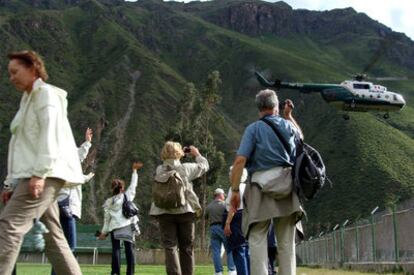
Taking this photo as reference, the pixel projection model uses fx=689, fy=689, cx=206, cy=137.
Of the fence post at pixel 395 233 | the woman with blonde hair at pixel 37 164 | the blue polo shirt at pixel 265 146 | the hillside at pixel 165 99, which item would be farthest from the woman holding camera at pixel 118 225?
the hillside at pixel 165 99

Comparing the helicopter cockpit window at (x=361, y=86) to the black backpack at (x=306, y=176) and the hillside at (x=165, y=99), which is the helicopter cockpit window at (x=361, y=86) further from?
the black backpack at (x=306, y=176)

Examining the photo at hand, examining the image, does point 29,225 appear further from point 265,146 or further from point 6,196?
point 265,146

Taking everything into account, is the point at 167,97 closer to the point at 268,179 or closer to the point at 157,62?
the point at 157,62

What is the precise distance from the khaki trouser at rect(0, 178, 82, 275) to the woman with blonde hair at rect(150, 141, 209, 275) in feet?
9.45

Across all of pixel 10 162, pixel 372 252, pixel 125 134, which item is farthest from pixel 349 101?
pixel 125 134

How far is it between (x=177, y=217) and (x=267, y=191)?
2263 millimetres

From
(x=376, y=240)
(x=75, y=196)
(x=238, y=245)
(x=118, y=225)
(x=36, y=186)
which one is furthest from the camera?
(x=376, y=240)

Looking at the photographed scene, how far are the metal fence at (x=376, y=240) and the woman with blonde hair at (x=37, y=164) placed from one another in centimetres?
1062

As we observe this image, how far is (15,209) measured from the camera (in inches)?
193

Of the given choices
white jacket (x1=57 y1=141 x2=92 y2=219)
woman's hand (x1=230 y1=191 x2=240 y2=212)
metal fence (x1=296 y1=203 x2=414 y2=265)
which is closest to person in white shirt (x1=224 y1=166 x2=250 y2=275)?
white jacket (x1=57 y1=141 x2=92 y2=219)

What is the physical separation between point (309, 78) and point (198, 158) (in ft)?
455

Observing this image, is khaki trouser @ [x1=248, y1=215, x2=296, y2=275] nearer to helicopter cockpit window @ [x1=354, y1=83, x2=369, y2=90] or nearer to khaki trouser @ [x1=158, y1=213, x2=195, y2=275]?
khaki trouser @ [x1=158, y1=213, x2=195, y2=275]

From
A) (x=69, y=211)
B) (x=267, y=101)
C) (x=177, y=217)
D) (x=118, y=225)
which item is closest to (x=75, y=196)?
(x=69, y=211)

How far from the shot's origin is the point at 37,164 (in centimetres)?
495
